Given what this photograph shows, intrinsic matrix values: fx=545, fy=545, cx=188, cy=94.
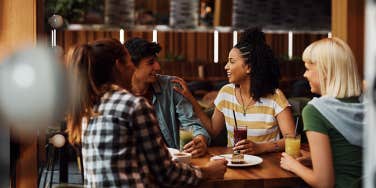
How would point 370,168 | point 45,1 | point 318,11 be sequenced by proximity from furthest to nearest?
point 318,11 < point 45,1 < point 370,168

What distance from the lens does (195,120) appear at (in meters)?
3.33

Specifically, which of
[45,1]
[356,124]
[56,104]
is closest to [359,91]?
[356,124]

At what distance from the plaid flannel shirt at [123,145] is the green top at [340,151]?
26.5 inches

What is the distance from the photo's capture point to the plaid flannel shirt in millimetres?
1953

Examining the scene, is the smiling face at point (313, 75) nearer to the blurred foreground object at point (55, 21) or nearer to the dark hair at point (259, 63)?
the dark hair at point (259, 63)

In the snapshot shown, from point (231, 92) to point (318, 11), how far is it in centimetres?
969

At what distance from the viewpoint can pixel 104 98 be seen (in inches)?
79.4

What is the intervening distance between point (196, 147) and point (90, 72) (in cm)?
106

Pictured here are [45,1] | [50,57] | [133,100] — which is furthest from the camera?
[45,1]

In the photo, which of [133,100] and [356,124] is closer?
[133,100]

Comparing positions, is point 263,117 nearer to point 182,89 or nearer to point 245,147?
point 245,147

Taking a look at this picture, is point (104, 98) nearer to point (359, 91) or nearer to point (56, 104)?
point (359, 91)

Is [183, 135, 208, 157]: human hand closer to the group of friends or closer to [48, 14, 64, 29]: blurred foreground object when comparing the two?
the group of friends

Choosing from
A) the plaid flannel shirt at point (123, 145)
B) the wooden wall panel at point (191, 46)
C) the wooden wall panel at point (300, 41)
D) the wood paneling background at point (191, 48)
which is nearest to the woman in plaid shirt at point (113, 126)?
the plaid flannel shirt at point (123, 145)
